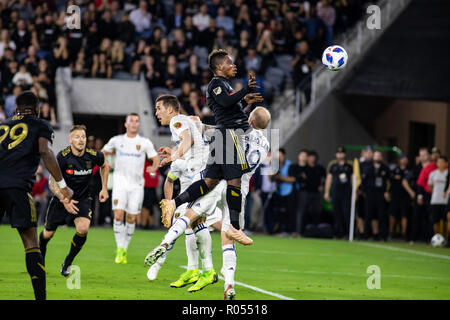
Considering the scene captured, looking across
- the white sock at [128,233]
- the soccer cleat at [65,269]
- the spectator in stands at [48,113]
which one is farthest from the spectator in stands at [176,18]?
the soccer cleat at [65,269]

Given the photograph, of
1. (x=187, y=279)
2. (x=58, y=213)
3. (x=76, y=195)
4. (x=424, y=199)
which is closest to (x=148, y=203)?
(x=424, y=199)

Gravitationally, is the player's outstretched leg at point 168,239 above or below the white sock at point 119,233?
above

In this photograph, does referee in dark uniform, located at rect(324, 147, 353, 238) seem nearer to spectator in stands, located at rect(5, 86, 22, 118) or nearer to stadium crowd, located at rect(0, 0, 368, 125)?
stadium crowd, located at rect(0, 0, 368, 125)

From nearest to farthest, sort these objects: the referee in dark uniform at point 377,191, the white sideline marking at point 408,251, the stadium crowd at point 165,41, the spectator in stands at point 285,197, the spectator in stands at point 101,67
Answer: the white sideline marking at point 408,251
the referee in dark uniform at point 377,191
the spectator in stands at point 285,197
the stadium crowd at point 165,41
the spectator in stands at point 101,67

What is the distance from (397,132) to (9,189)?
70.9 ft

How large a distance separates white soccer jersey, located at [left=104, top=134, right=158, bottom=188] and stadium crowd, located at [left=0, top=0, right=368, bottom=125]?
8862 mm

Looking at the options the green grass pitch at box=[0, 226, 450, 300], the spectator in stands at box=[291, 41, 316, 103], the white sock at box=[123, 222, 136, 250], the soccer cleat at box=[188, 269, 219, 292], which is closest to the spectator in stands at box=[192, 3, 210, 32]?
the spectator in stands at box=[291, 41, 316, 103]

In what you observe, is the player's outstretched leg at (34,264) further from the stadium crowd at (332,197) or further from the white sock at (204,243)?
the stadium crowd at (332,197)

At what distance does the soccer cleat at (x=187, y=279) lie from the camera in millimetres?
9961

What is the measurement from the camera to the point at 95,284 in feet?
33.3

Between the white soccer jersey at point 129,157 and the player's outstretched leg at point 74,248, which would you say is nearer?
the player's outstretched leg at point 74,248

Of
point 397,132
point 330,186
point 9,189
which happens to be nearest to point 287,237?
point 330,186

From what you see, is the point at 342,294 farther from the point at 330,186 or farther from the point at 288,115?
the point at 288,115

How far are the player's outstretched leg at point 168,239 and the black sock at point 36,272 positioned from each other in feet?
3.67
